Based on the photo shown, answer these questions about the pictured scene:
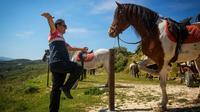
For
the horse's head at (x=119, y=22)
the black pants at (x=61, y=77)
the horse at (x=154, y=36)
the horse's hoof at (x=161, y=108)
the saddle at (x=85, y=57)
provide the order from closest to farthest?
the black pants at (x=61, y=77) < the horse's hoof at (x=161, y=108) < the horse at (x=154, y=36) < the horse's head at (x=119, y=22) < the saddle at (x=85, y=57)

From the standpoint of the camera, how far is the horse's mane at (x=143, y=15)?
26.9ft

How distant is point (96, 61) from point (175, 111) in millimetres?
9742

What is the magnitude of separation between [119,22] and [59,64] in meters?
2.77

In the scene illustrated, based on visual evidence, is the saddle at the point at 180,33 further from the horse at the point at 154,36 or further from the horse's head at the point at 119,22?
the horse's head at the point at 119,22

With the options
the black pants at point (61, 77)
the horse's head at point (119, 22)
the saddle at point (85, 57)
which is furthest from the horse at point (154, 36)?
the saddle at point (85, 57)

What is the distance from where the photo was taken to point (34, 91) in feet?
53.0

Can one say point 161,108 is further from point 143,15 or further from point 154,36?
point 143,15

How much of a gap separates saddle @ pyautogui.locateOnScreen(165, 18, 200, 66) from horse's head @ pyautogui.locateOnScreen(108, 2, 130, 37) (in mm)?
1264

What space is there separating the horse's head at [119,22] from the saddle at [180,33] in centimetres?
126

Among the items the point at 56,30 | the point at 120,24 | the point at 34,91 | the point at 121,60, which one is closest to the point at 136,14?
the point at 120,24

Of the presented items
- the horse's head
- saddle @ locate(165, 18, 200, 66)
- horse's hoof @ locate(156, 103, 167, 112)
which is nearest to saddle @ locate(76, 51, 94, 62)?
the horse's head

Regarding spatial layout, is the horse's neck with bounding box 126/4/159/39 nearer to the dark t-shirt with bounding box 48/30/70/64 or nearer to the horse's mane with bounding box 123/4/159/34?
the horse's mane with bounding box 123/4/159/34

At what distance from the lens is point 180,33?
814 centimetres

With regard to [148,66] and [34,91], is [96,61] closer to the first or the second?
[34,91]
